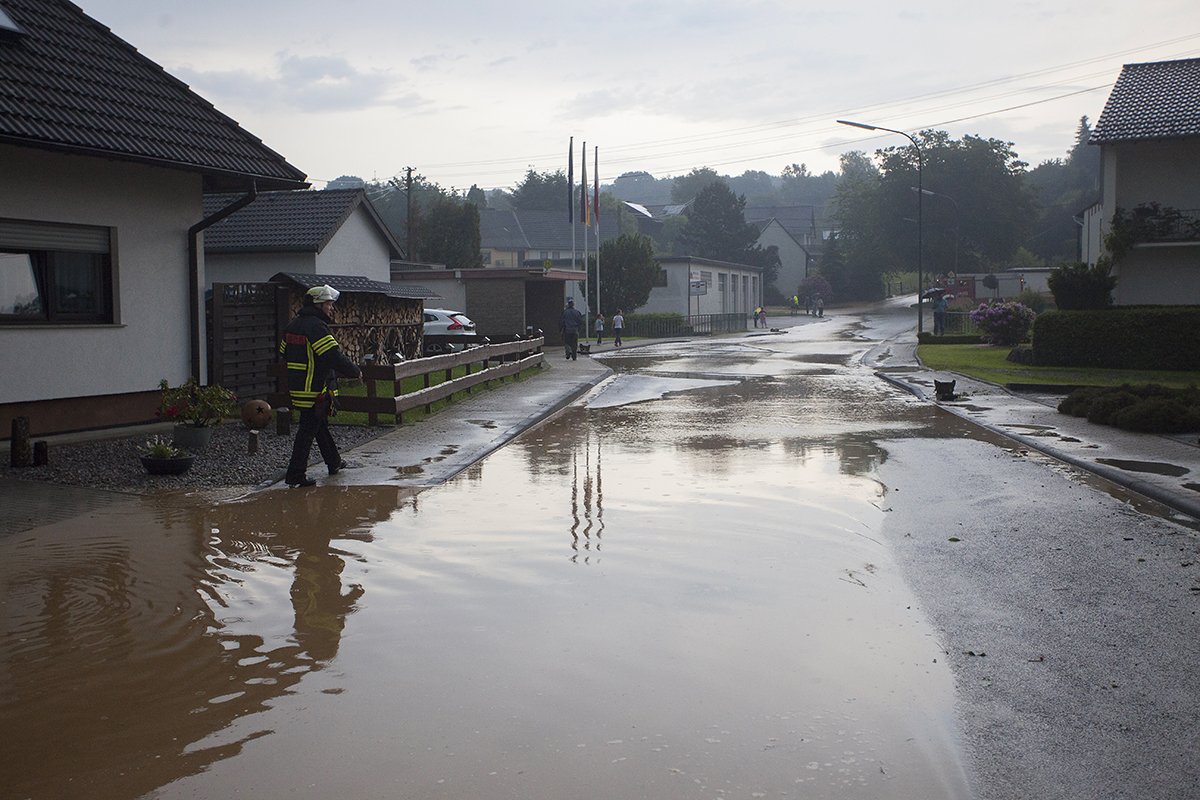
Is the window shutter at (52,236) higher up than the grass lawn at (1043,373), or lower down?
higher up

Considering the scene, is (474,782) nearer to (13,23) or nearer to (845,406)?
(13,23)

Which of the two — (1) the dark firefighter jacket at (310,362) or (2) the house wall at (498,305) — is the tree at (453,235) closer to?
(2) the house wall at (498,305)

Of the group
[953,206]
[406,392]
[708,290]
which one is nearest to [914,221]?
[953,206]

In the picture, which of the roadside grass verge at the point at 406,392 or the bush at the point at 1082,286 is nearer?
the roadside grass verge at the point at 406,392

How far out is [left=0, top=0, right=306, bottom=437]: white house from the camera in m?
11.9

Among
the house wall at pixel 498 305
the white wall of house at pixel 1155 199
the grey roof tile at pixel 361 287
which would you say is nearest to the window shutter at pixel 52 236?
the grey roof tile at pixel 361 287

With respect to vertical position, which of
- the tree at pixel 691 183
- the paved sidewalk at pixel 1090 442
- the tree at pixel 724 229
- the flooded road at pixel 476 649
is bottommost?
the flooded road at pixel 476 649

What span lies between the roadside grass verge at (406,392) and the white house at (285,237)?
4.81 metres

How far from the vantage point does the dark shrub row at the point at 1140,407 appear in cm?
1365

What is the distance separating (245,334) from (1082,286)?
2140 centimetres

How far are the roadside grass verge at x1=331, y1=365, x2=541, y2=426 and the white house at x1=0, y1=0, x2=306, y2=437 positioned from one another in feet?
7.46

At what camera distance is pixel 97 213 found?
13.0 metres

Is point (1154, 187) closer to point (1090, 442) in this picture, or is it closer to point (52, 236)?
point (1090, 442)

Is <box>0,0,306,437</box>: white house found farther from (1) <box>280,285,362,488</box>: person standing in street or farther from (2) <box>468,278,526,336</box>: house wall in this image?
(2) <box>468,278,526,336</box>: house wall
